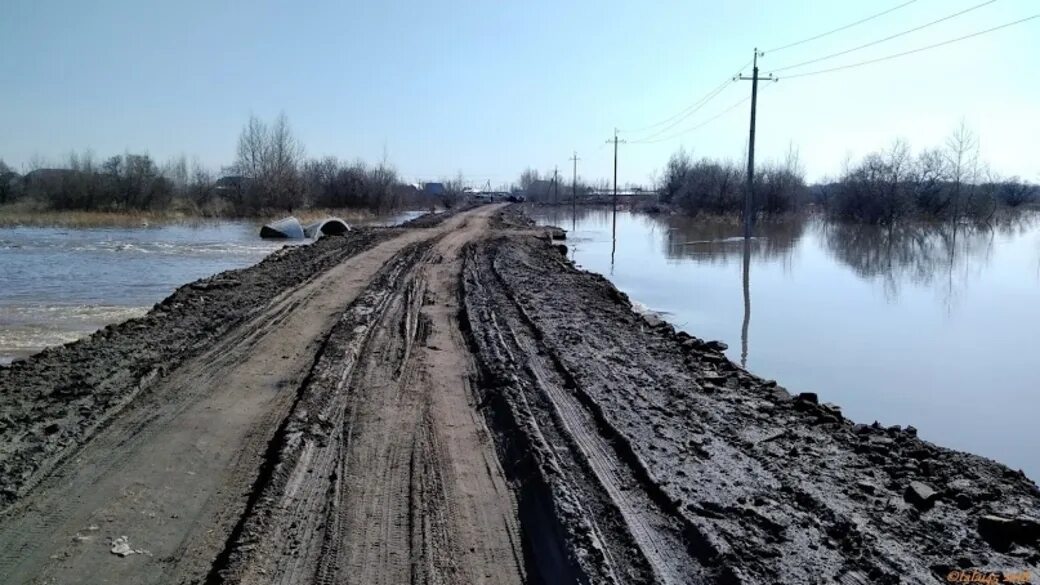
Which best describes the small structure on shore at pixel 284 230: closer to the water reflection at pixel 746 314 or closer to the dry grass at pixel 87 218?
the dry grass at pixel 87 218

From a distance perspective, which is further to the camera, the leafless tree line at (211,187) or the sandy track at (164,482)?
the leafless tree line at (211,187)

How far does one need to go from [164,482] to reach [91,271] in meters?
21.8

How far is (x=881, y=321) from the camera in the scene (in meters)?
15.3

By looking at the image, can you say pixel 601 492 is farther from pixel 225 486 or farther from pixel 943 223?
pixel 943 223

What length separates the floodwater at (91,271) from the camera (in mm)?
14125

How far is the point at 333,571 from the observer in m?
4.14

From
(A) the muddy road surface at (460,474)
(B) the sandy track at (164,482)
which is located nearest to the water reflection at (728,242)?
(A) the muddy road surface at (460,474)

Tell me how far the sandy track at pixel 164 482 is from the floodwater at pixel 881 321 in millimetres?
6983

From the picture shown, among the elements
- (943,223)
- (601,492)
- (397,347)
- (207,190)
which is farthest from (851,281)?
(207,190)

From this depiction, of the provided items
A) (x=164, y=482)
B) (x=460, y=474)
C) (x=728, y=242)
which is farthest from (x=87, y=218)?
(x=460, y=474)

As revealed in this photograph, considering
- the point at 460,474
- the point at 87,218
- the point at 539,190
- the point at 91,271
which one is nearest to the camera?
the point at 460,474

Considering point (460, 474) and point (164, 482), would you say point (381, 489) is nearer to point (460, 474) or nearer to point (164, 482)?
point (460, 474)

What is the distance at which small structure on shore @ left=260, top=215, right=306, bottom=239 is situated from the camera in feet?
134

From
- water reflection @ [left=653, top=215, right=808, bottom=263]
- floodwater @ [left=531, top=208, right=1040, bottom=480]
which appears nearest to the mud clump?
floodwater @ [left=531, top=208, right=1040, bottom=480]
